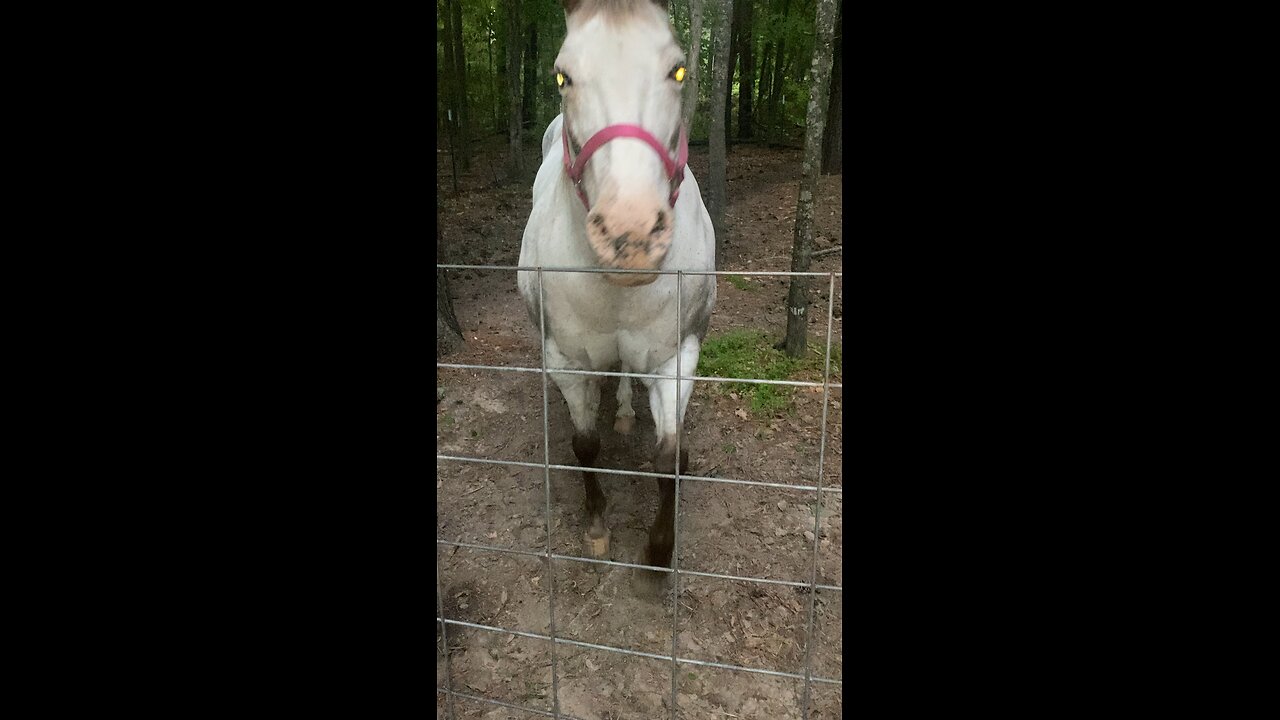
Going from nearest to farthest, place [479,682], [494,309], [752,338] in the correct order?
[479,682] → [752,338] → [494,309]

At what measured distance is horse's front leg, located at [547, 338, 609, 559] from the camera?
2688 mm

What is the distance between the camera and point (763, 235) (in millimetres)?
6672

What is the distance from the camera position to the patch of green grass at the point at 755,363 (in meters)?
4.22

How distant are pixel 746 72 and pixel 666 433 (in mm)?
8218

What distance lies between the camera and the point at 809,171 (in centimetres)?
409

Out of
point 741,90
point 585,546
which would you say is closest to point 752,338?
point 585,546

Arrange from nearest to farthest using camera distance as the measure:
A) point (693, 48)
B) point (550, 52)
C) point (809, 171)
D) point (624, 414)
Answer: point (624, 414), point (809, 171), point (693, 48), point (550, 52)

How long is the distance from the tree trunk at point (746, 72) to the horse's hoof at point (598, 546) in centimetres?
731

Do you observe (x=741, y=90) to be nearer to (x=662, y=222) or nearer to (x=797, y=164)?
(x=797, y=164)

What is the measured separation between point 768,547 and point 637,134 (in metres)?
1.94

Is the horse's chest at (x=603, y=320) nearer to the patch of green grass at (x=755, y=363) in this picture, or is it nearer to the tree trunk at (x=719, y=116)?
the patch of green grass at (x=755, y=363)

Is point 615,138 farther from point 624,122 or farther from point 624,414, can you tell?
point 624,414

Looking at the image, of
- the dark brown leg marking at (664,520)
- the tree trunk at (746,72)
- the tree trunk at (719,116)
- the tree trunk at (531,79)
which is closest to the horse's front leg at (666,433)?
the dark brown leg marking at (664,520)

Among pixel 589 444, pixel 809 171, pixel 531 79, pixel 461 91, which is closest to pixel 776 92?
pixel 531 79
